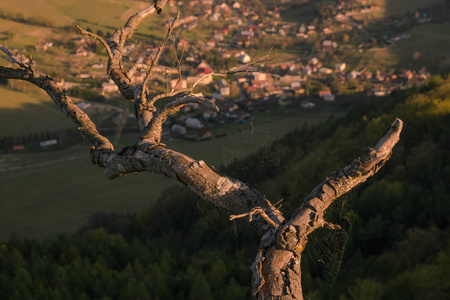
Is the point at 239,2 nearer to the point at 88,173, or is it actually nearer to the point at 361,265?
the point at 88,173

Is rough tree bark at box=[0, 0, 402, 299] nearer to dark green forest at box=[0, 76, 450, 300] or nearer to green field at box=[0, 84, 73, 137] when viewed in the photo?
dark green forest at box=[0, 76, 450, 300]

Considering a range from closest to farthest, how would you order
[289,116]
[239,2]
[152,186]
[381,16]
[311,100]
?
[152,186] → [289,116] → [311,100] → [381,16] → [239,2]

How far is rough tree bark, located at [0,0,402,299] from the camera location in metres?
3.05

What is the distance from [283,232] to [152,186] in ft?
127

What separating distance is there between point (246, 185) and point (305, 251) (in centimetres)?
1628

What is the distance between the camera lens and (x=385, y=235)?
2039cm

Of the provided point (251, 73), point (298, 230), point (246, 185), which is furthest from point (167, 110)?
point (251, 73)

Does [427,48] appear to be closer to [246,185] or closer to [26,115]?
[26,115]

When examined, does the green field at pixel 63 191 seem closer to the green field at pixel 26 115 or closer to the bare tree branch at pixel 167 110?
the green field at pixel 26 115

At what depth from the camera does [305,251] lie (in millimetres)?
19094

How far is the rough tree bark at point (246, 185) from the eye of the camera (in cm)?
305

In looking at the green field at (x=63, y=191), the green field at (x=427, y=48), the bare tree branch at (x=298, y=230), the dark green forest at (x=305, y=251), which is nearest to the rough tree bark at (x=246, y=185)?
the bare tree branch at (x=298, y=230)

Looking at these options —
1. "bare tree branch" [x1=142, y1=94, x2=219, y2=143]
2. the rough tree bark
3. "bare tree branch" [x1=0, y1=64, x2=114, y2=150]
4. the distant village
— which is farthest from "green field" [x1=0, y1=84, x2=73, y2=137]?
"bare tree branch" [x1=142, y1=94, x2=219, y2=143]

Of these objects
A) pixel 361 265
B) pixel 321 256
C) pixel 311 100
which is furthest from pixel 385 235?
pixel 311 100
